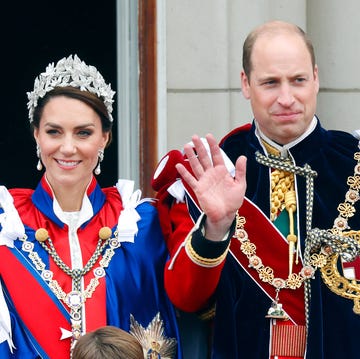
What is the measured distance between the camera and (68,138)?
4.30m

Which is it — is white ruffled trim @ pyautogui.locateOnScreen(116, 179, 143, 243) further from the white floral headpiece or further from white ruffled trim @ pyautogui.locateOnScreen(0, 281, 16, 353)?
white ruffled trim @ pyautogui.locateOnScreen(0, 281, 16, 353)

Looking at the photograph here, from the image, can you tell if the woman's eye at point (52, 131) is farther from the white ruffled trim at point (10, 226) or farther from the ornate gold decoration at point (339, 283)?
the ornate gold decoration at point (339, 283)

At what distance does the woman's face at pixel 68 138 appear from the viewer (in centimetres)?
430

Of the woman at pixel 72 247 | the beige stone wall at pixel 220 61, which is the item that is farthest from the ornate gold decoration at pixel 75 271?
the beige stone wall at pixel 220 61

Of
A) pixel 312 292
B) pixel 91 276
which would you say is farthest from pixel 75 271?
pixel 312 292

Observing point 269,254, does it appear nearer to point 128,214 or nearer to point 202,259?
point 202,259

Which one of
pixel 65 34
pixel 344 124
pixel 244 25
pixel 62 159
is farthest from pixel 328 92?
pixel 62 159

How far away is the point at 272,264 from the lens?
429 cm

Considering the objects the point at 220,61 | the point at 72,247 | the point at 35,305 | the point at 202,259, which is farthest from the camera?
the point at 220,61

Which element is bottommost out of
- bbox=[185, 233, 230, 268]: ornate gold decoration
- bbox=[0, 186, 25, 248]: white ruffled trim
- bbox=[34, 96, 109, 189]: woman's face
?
bbox=[185, 233, 230, 268]: ornate gold decoration

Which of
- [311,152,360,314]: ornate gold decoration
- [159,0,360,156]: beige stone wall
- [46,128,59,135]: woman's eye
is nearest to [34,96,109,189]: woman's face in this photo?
[46,128,59,135]: woman's eye

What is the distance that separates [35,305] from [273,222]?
81cm

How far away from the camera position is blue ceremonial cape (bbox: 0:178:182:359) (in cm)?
419

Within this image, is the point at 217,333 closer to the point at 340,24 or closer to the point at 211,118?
the point at 211,118
